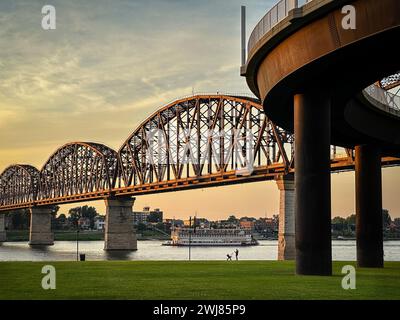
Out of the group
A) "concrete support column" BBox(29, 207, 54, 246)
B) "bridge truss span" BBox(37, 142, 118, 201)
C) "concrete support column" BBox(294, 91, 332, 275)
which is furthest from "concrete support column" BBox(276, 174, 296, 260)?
"concrete support column" BBox(29, 207, 54, 246)

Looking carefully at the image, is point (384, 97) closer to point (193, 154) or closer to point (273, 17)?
point (273, 17)

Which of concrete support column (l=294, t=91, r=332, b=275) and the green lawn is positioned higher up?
concrete support column (l=294, t=91, r=332, b=275)

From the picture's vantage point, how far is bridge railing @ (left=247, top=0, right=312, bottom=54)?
2702 cm

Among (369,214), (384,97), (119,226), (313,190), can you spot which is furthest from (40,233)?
(313,190)

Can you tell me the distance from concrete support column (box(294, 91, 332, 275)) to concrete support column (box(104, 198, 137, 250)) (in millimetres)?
115180

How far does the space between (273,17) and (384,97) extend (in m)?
13.6

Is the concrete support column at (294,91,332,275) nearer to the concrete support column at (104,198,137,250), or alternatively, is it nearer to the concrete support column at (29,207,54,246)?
the concrete support column at (104,198,137,250)

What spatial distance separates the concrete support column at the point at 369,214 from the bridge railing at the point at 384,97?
4720 mm

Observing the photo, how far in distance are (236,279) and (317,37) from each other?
34.7 ft

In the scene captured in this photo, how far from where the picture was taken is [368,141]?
141ft

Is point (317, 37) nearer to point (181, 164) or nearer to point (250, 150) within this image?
point (250, 150)

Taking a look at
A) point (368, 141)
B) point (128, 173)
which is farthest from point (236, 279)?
point (128, 173)
